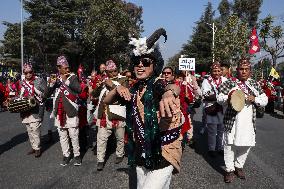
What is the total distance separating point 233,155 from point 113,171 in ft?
6.78

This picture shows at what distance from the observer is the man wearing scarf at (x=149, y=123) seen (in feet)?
10.8

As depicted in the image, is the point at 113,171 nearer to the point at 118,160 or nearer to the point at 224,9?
the point at 118,160

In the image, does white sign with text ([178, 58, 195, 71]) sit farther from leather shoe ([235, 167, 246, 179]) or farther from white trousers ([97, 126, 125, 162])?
leather shoe ([235, 167, 246, 179])

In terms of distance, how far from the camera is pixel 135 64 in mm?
3473

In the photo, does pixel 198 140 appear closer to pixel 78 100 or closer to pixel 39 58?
pixel 78 100

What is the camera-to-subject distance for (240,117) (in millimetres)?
5953

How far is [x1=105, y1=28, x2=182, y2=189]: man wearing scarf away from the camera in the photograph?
329 cm

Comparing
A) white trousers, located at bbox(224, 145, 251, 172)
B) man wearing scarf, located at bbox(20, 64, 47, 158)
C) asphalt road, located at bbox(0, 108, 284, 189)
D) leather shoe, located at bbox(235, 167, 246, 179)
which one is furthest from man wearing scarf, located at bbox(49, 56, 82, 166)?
leather shoe, located at bbox(235, 167, 246, 179)

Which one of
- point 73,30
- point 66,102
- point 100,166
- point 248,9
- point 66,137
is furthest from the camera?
point 248,9

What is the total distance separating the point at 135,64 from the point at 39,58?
45.2m

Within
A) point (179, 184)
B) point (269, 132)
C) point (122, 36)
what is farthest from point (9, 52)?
point (179, 184)

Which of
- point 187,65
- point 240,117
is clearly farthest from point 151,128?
point 187,65

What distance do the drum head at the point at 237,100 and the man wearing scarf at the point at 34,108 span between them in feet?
13.2

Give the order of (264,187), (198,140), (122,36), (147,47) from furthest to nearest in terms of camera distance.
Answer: (122,36) < (198,140) < (264,187) < (147,47)
